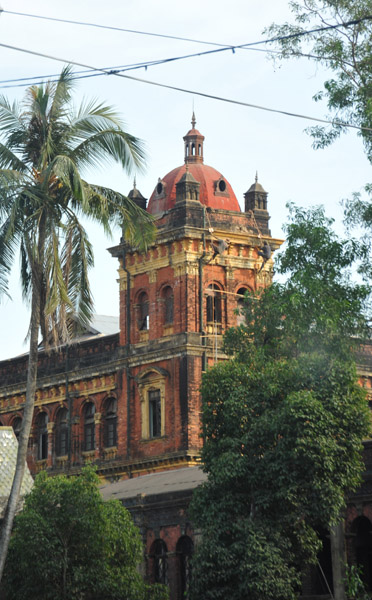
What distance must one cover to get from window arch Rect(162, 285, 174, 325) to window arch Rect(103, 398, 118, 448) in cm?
470

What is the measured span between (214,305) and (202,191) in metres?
5.10

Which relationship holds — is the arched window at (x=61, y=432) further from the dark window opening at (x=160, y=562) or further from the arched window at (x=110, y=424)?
the dark window opening at (x=160, y=562)

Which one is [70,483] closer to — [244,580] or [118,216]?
[244,580]

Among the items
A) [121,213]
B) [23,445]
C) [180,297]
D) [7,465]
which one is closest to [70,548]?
[23,445]

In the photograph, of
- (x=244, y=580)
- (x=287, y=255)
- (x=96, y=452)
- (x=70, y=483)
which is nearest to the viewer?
(x=244, y=580)

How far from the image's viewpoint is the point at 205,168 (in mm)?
52812

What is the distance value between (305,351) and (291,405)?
178 inches

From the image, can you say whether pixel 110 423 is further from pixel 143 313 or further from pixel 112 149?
pixel 112 149

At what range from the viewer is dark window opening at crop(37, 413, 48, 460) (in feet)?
186

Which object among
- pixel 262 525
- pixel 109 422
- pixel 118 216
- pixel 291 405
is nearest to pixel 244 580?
pixel 262 525

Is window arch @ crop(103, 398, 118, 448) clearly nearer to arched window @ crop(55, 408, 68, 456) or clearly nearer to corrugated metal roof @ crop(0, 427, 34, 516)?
arched window @ crop(55, 408, 68, 456)

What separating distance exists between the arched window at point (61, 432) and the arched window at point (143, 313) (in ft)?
21.7

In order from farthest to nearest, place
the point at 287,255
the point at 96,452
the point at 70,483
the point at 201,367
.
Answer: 1. the point at 96,452
2. the point at 201,367
3. the point at 287,255
4. the point at 70,483

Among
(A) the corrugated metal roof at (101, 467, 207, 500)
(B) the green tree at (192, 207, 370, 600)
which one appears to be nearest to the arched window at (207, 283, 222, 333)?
(A) the corrugated metal roof at (101, 467, 207, 500)
